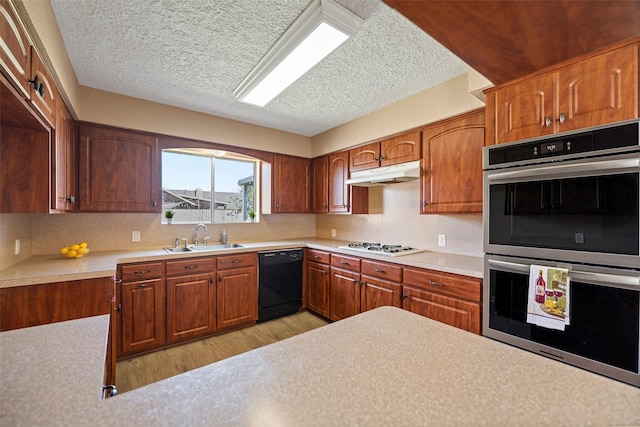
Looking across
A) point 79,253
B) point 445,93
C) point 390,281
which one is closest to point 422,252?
point 390,281

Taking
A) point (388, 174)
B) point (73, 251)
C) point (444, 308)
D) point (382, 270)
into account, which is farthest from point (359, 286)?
point (73, 251)

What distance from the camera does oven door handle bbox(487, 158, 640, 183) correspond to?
134 centimetres

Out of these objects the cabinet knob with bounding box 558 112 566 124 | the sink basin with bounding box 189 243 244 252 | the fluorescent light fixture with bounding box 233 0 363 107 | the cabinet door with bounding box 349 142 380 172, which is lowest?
the sink basin with bounding box 189 243 244 252

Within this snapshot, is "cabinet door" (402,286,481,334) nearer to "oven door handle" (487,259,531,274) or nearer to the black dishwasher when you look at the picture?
"oven door handle" (487,259,531,274)

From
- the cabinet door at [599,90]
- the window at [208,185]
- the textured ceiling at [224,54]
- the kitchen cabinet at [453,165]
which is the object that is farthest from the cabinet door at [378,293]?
the window at [208,185]

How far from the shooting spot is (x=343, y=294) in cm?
311

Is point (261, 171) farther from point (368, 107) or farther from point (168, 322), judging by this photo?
point (168, 322)

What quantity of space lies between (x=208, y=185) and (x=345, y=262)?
2.05 meters

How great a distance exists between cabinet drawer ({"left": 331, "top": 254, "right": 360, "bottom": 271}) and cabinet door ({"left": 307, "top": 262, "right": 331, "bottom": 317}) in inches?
6.2

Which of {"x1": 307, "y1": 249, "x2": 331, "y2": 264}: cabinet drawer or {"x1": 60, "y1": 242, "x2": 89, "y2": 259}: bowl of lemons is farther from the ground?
{"x1": 60, "y1": 242, "x2": 89, "y2": 259}: bowl of lemons

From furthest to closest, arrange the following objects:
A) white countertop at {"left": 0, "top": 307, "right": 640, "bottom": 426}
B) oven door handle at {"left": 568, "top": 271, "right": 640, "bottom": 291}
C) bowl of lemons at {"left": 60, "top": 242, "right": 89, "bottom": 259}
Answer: bowl of lemons at {"left": 60, "top": 242, "right": 89, "bottom": 259}
oven door handle at {"left": 568, "top": 271, "right": 640, "bottom": 291}
white countertop at {"left": 0, "top": 307, "right": 640, "bottom": 426}

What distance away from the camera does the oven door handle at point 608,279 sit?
133 cm

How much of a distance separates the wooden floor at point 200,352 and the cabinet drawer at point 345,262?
786 mm

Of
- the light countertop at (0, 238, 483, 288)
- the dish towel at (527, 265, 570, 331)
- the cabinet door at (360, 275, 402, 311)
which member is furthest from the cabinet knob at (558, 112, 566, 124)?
the cabinet door at (360, 275, 402, 311)
